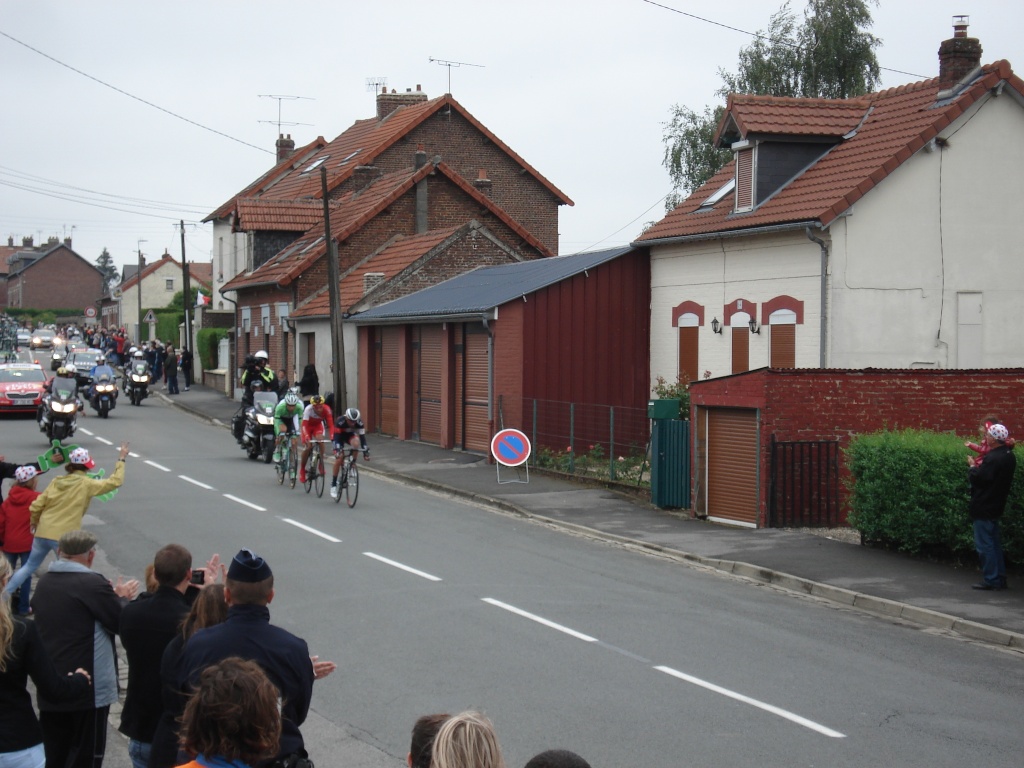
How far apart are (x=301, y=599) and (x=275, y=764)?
7500 millimetres

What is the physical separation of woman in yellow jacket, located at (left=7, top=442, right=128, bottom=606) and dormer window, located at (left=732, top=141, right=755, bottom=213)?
16229 millimetres

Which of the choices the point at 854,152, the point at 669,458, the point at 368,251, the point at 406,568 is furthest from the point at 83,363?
the point at 406,568

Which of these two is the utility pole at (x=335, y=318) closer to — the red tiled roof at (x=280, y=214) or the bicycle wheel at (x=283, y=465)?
the bicycle wheel at (x=283, y=465)

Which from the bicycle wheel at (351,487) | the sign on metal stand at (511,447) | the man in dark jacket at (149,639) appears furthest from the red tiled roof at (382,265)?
the man in dark jacket at (149,639)

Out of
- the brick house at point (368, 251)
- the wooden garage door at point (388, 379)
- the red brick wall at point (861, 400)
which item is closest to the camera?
the red brick wall at point (861, 400)

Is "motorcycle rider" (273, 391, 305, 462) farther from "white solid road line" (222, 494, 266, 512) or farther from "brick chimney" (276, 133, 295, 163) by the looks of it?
"brick chimney" (276, 133, 295, 163)

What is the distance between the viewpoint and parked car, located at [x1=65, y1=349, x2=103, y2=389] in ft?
129

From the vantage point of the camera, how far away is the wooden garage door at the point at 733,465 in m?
17.3

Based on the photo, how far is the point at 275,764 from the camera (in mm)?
4375

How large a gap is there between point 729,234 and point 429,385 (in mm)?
8947

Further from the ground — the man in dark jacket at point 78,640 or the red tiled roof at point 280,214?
the red tiled roof at point 280,214

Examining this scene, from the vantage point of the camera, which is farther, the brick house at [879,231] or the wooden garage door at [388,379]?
the wooden garage door at [388,379]

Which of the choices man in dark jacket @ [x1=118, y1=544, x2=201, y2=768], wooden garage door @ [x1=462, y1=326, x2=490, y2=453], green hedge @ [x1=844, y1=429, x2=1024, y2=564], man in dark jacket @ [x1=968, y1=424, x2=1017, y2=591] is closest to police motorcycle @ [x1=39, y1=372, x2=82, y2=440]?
wooden garage door @ [x1=462, y1=326, x2=490, y2=453]

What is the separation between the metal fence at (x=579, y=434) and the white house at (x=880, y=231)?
221cm
